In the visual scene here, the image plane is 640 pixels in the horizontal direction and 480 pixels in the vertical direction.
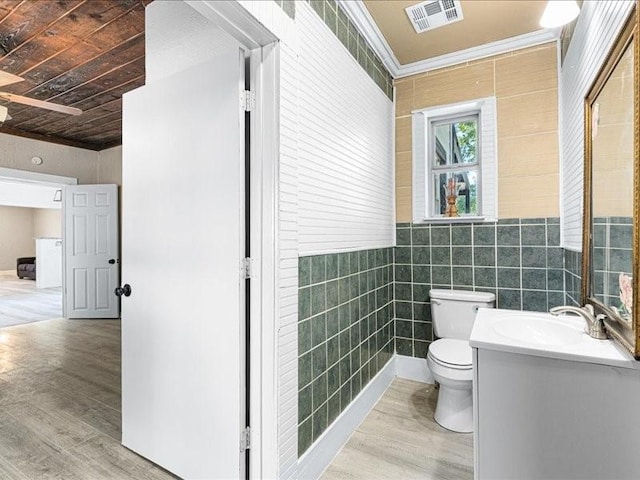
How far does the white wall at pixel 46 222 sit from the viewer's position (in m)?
10.1

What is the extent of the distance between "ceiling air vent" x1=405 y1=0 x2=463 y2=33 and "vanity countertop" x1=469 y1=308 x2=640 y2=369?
70.0 inches

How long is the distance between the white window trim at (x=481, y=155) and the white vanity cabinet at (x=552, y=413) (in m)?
1.52

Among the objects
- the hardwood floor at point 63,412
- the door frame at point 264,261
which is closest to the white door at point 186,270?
the door frame at point 264,261

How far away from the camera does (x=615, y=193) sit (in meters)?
1.33

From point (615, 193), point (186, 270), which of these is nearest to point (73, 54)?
point (186, 270)

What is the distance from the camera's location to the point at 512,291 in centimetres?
252

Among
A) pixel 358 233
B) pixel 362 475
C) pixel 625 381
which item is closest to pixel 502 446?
Answer: pixel 625 381

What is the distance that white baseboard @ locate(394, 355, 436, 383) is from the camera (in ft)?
9.20

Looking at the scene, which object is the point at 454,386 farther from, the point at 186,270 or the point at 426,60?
the point at 426,60

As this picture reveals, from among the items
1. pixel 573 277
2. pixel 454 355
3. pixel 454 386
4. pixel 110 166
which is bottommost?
pixel 454 386

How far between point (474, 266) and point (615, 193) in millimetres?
1368

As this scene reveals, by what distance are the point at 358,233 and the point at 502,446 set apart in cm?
133

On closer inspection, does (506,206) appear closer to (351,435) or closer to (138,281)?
(351,435)

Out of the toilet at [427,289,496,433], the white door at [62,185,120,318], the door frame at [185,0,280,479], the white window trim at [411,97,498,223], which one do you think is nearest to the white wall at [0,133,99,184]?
the white door at [62,185,120,318]
